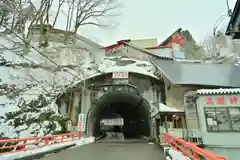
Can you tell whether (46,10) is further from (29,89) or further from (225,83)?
(225,83)

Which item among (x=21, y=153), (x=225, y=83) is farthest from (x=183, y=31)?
(x=21, y=153)

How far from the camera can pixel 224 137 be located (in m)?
12.1

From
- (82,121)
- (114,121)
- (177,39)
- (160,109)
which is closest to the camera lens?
(160,109)

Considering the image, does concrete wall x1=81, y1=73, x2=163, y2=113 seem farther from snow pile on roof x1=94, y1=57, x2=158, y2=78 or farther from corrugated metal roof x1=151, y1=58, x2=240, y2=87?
corrugated metal roof x1=151, y1=58, x2=240, y2=87

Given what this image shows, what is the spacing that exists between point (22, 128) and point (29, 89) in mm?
6499

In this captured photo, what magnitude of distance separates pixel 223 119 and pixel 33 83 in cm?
1919

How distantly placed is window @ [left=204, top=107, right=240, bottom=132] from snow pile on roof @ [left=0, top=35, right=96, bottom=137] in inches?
471

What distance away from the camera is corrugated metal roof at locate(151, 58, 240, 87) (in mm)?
17078

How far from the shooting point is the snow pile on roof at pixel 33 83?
51.6 ft

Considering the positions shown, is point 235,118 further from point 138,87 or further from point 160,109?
point 138,87

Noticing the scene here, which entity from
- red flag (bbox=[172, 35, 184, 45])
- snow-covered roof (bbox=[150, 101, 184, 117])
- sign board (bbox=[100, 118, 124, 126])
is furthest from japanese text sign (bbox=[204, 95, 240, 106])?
sign board (bbox=[100, 118, 124, 126])

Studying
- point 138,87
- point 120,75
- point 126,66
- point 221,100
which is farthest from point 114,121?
point 221,100

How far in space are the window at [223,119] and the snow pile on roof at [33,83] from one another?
1197 cm

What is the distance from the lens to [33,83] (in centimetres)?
2183
